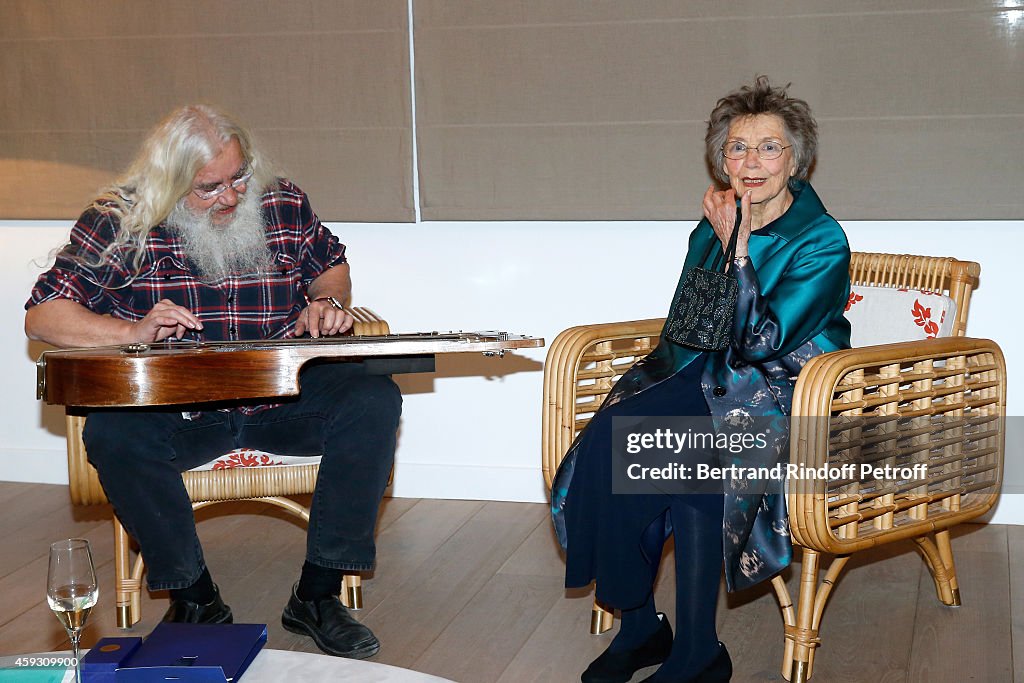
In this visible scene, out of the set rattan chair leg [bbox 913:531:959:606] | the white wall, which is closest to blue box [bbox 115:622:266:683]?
rattan chair leg [bbox 913:531:959:606]

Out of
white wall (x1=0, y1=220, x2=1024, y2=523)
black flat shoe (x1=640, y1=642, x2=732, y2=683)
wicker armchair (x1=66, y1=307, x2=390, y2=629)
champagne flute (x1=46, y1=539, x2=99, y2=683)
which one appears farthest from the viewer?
white wall (x1=0, y1=220, x2=1024, y2=523)

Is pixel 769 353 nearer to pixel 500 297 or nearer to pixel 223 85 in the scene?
pixel 500 297

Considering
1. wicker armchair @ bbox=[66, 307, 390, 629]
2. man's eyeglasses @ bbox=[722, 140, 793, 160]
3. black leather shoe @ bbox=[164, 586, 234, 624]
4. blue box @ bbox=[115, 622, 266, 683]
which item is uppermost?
man's eyeglasses @ bbox=[722, 140, 793, 160]

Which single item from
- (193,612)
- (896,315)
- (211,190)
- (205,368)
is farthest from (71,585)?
(896,315)

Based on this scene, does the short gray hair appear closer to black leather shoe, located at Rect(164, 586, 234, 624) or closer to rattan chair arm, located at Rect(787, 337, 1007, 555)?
rattan chair arm, located at Rect(787, 337, 1007, 555)

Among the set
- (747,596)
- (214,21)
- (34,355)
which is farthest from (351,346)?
(34,355)

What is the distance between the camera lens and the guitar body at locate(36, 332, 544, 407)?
2.26m

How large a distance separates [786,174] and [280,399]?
122 centimetres

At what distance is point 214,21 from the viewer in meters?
3.36

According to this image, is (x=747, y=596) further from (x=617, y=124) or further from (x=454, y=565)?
(x=617, y=124)

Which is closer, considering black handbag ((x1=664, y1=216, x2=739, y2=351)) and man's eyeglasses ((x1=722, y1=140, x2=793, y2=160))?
black handbag ((x1=664, y1=216, x2=739, y2=351))

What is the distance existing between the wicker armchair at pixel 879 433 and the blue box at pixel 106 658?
1.13 meters

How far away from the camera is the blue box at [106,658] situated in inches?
57.6

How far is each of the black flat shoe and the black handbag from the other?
1.99ft
